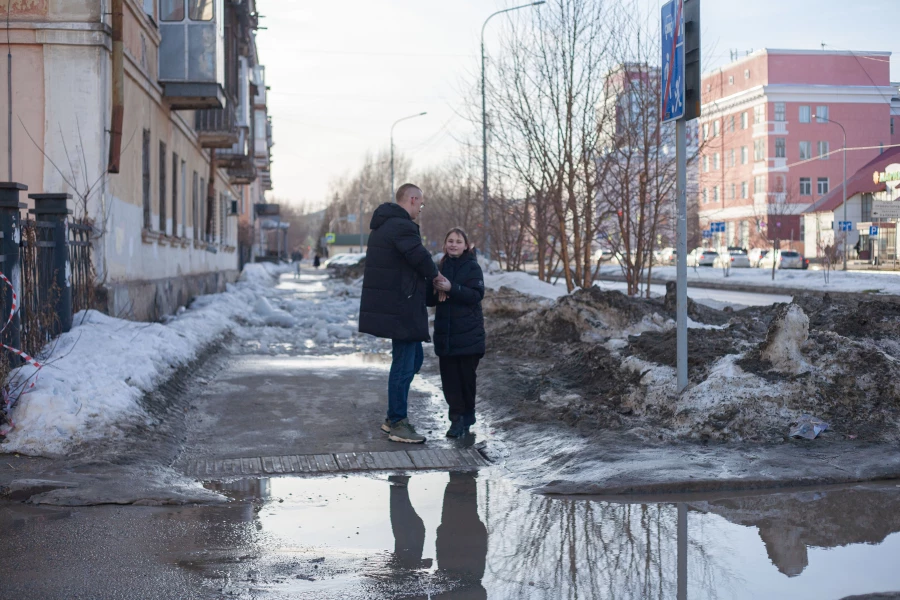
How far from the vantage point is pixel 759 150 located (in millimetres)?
75938

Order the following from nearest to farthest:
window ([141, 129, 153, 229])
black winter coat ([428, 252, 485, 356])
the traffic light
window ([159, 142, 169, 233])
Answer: the traffic light → black winter coat ([428, 252, 485, 356]) → window ([141, 129, 153, 229]) → window ([159, 142, 169, 233])

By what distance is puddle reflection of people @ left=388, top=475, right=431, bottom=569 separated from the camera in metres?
4.40

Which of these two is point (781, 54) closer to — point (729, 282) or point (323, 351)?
point (729, 282)

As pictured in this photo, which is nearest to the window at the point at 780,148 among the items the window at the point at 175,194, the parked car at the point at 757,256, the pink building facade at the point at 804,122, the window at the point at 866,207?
the pink building facade at the point at 804,122

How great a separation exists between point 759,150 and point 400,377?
74.2 meters

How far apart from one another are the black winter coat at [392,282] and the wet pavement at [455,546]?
165 centimetres

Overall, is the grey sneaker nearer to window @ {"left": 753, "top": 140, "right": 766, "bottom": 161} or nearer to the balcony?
the balcony

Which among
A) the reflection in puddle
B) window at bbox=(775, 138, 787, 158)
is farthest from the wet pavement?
window at bbox=(775, 138, 787, 158)

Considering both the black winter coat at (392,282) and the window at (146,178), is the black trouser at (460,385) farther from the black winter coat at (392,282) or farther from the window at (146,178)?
the window at (146,178)

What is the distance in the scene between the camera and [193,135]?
22453 millimetres

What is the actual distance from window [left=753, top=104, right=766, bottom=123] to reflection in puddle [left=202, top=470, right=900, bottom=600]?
7464cm

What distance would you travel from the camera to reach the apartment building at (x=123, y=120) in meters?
12.2

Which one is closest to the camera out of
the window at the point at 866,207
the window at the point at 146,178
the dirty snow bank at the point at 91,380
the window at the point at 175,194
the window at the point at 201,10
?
the dirty snow bank at the point at 91,380

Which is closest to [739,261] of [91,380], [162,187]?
[162,187]
